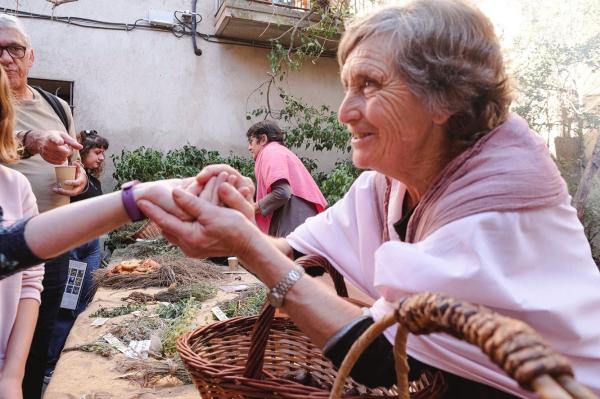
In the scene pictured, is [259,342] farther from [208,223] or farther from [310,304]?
[208,223]

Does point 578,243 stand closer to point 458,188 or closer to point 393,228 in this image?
point 458,188

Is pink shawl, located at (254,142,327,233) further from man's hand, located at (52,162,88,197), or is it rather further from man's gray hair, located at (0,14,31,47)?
man's gray hair, located at (0,14,31,47)

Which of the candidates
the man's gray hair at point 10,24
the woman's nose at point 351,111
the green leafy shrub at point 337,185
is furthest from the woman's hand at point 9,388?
the green leafy shrub at point 337,185

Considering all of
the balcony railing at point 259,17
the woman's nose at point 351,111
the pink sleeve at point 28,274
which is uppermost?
the balcony railing at point 259,17

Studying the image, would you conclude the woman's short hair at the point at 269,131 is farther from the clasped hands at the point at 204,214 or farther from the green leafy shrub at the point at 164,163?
the clasped hands at the point at 204,214

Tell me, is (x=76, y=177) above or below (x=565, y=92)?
below

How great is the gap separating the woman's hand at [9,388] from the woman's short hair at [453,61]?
5.15 ft

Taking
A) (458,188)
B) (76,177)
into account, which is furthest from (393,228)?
(76,177)

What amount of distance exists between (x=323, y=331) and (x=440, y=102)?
677 millimetres

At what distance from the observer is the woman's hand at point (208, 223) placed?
4.27 ft

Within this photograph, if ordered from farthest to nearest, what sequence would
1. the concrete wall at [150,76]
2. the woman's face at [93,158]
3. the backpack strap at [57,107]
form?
1. the concrete wall at [150,76]
2. the woman's face at [93,158]
3. the backpack strap at [57,107]

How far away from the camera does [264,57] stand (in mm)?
9781

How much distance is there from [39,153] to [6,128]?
→ 2.12 feet

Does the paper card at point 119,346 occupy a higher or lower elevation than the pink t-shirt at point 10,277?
lower
